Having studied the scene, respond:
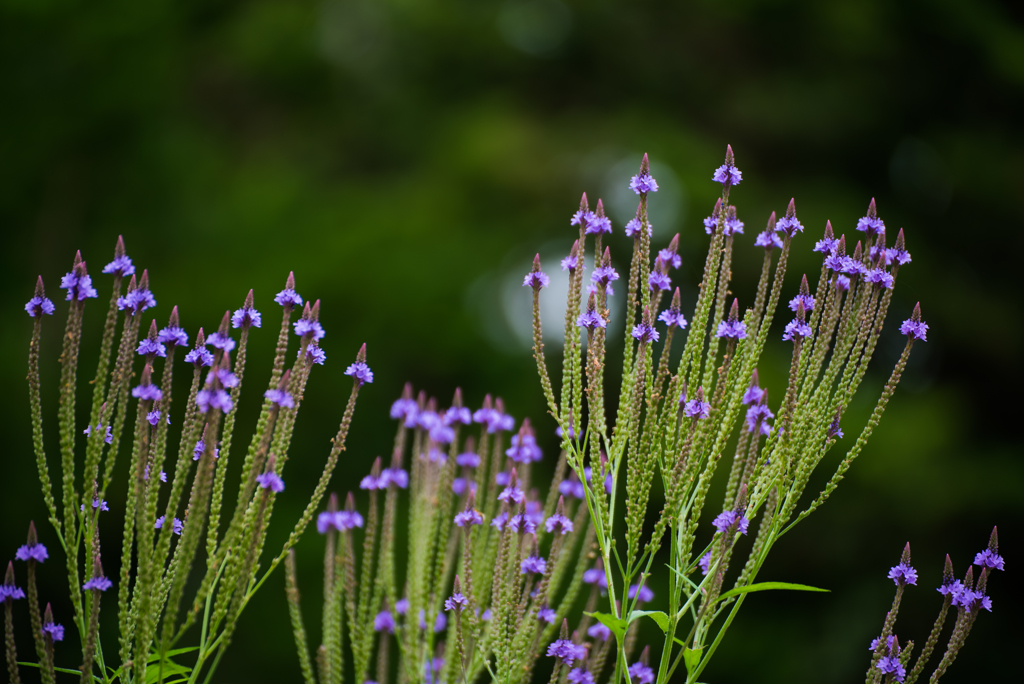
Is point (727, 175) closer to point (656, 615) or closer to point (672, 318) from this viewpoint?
point (672, 318)

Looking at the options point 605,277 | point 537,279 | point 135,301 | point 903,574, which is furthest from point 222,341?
point 903,574

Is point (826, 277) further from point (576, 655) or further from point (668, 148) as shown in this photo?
point (668, 148)

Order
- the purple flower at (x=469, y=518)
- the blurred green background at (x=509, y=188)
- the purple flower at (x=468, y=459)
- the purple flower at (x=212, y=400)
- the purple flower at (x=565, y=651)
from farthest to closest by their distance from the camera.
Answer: the blurred green background at (x=509, y=188)
the purple flower at (x=468, y=459)
the purple flower at (x=469, y=518)
the purple flower at (x=565, y=651)
the purple flower at (x=212, y=400)


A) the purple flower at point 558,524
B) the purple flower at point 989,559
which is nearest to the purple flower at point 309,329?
the purple flower at point 558,524

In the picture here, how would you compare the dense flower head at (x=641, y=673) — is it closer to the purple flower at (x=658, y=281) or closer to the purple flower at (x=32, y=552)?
the purple flower at (x=658, y=281)

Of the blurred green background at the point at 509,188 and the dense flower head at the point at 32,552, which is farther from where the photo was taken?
the blurred green background at the point at 509,188

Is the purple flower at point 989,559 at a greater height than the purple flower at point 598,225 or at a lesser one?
lesser
